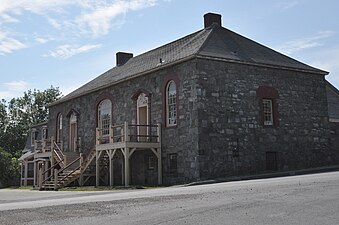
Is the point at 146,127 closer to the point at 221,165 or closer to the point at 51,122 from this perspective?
the point at 221,165

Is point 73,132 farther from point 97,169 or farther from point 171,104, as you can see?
point 171,104

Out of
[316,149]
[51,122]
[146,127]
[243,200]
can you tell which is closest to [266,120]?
[316,149]

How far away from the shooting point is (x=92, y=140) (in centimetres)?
3162

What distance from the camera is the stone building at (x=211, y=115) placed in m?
22.9

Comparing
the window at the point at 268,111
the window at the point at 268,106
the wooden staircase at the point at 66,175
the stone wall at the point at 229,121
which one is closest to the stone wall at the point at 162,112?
the stone wall at the point at 229,121

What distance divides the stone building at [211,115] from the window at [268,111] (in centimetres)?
5

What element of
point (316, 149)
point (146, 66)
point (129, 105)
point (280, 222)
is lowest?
point (280, 222)

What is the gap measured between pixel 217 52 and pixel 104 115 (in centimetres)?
973

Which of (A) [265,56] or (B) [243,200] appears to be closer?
(B) [243,200]

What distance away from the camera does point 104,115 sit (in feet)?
100

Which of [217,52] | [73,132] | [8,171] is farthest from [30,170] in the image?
[217,52]

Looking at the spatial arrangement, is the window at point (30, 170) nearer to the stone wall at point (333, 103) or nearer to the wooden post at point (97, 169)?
the wooden post at point (97, 169)

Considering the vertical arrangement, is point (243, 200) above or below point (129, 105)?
below

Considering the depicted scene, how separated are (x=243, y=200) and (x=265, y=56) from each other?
1701 cm
